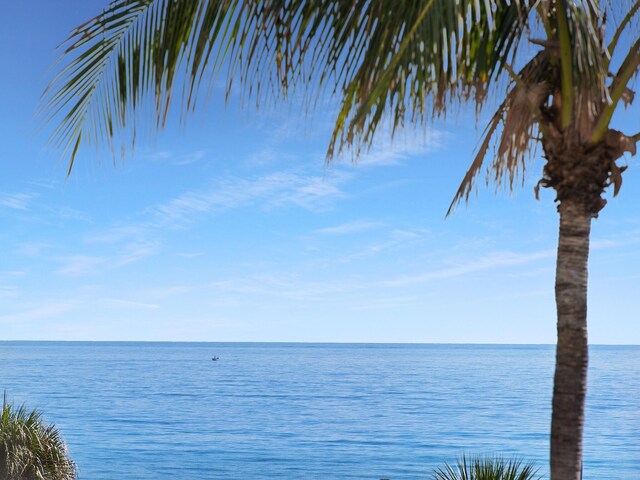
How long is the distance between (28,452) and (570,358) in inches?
376

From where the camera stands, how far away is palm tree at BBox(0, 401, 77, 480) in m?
11.6

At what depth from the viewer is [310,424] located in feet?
140

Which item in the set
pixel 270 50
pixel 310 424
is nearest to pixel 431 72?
pixel 270 50

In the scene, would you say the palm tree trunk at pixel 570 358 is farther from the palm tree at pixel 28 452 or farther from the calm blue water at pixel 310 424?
the calm blue water at pixel 310 424

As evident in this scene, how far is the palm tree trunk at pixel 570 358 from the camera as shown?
4.98 m

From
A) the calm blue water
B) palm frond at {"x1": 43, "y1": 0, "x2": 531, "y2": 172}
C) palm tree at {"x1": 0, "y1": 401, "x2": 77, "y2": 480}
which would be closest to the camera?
palm frond at {"x1": 43, "y1": 0, "x2": 531, "y2": 172}

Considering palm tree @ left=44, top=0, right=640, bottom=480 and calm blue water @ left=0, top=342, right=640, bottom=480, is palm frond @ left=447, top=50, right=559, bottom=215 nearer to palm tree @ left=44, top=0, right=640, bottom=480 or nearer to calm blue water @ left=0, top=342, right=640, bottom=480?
palm tree @ left=44, top=0, right=640, bottom=480

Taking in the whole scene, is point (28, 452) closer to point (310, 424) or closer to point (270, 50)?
point (270, 50)

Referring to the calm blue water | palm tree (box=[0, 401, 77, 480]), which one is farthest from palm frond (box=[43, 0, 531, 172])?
the calm blue water

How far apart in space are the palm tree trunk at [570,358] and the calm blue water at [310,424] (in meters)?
24.6

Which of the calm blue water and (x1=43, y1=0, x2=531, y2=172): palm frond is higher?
the calm blue water

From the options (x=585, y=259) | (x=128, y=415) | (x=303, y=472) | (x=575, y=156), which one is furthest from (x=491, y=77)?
(x=128, y=415)

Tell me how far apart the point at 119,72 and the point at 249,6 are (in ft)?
3.01

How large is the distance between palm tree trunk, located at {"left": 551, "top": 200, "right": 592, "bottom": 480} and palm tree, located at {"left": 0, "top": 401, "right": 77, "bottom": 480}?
30.2 feet
